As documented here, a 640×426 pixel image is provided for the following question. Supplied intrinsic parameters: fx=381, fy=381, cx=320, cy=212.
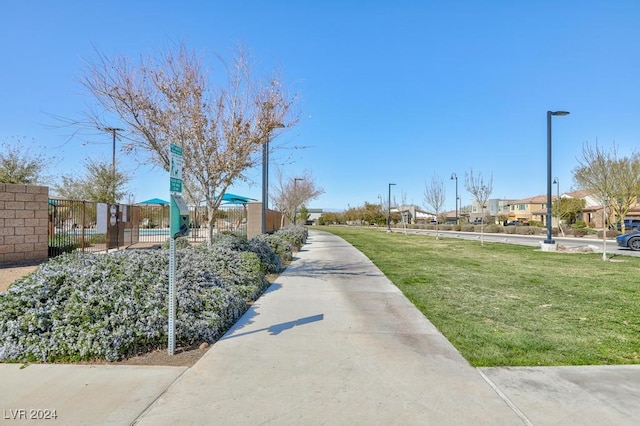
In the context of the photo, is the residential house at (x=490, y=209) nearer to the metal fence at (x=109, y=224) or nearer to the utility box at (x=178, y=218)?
the metal fence at (x=109, y=224)

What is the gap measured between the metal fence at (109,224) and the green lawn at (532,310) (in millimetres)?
5991

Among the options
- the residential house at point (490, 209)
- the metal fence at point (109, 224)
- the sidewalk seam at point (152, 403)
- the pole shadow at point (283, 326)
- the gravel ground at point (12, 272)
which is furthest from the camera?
the residential house at point (490, 209)

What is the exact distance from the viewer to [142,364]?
4.25 metres

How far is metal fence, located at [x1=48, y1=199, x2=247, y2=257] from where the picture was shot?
1339 centimetres

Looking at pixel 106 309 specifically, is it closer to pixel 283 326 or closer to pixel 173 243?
pixel 173 243

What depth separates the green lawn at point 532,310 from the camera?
15.4 ft

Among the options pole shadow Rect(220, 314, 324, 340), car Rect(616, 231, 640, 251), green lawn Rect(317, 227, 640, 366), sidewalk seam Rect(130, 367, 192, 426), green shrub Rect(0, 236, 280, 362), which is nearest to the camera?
sidewalk seam Rect(130, 367, 192, 426)

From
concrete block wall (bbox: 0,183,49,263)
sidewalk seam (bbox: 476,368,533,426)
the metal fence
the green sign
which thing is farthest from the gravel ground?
sidewalk seam (bbox: 476,368,533,426)

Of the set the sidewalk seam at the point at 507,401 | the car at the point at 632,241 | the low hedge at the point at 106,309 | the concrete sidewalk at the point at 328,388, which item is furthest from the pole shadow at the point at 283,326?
the car at the point at 632,241

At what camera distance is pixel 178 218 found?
4418 mm

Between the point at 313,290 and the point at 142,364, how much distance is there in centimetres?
471

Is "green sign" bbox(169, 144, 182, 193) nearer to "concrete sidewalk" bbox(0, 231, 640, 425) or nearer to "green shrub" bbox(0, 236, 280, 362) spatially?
"green shrub" bbox(0, 236, 280, 362)

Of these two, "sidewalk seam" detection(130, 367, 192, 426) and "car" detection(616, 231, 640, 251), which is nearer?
"sidewalk seam" detection(130, 367, 192, 426)

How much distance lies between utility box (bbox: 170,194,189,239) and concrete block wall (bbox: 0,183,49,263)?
29.5ft
